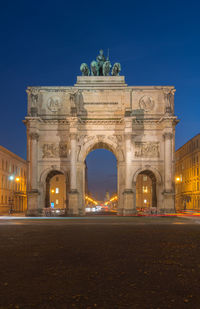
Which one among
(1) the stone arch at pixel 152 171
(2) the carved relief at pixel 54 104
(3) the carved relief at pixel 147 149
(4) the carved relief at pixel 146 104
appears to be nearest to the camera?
(1) the stone arch at pixel 152 171

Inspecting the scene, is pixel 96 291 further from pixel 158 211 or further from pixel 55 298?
pixel 158 211

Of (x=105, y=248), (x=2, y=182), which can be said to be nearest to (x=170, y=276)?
(x=105, y=248)

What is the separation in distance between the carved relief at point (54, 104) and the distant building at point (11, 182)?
16567 mm

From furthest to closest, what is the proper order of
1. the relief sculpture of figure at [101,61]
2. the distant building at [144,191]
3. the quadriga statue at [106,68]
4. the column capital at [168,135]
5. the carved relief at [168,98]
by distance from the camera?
the distant building at [144,191] → the relief sculpture of figure at [101,61] → the quadriga statue at [106,68] → the carved relief at [168,98] → the column capital at [168,135]

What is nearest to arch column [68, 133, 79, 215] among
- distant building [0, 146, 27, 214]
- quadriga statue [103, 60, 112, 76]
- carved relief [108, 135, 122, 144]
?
carved relief [108, 135, 122, 144]

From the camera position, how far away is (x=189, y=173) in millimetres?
64500

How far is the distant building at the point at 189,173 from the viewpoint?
58.6 metres

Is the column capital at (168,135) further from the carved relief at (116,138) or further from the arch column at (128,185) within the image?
the carved relief at (116,138)

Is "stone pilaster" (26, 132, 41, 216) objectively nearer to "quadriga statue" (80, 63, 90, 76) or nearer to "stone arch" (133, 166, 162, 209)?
"quadriga statue" (80, 63, 90, 76)

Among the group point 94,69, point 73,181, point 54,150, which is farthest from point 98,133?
point 94,69

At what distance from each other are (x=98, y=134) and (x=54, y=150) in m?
5.67

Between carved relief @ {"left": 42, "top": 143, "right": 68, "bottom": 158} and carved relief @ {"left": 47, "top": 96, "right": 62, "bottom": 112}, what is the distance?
441 centimetres

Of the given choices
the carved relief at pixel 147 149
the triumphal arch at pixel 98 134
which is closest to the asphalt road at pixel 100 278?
the triumphal arch at pixel 98 134

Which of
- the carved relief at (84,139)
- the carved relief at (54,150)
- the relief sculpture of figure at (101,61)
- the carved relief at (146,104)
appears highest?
the relief sculpture of figure at (101,61)
